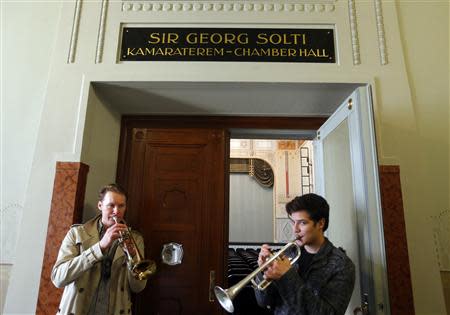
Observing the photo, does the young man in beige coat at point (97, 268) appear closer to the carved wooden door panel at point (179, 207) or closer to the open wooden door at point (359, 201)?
the carved wooden door panel at point (179, 207)

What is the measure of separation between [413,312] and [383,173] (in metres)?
1.04

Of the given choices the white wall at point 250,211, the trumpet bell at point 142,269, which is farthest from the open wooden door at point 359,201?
the white wall at point 250,211

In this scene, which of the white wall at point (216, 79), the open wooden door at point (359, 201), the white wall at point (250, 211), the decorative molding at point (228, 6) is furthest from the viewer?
the white wall at point (250, 211)

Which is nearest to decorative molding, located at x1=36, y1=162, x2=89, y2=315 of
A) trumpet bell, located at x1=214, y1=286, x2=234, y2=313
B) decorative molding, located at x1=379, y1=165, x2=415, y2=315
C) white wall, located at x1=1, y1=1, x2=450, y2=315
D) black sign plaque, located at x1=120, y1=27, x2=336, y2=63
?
white wall, located at x1=1, y1=1, x2=450, y2=315

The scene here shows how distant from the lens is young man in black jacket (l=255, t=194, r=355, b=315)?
158cm

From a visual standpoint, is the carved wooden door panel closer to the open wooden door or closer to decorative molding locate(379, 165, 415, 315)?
the open wooden door

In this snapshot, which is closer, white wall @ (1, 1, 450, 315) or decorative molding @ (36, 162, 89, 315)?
decorative molding @ (36, 162, 89, 315)

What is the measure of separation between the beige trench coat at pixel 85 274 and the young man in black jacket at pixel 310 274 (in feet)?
3.14

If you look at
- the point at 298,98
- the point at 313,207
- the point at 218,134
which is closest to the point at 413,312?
Result: the point at 313,207

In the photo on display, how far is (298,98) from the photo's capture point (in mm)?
2889

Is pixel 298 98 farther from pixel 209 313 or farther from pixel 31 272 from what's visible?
pixel 31 272

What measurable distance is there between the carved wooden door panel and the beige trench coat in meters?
0.85

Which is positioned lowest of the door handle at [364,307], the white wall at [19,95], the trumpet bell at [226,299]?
the door handle at [364,307]

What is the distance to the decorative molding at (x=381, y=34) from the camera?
267cm
